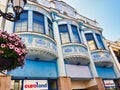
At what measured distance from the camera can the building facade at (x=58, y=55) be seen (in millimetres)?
9195

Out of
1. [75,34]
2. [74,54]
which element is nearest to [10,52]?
[74,54]

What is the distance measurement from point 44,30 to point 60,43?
1875mm

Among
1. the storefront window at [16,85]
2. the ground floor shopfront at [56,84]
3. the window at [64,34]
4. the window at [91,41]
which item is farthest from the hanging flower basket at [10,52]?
the window at [91,41]

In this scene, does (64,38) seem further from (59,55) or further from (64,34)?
→ (59,55)

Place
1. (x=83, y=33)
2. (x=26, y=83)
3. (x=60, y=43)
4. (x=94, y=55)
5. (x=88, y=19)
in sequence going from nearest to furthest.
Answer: (x=26, y=83), (x=60, y=43), (x=94, y=55), (x=83, y=33), (x=88, y=19)

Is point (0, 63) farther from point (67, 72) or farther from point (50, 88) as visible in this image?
point (67, 72)

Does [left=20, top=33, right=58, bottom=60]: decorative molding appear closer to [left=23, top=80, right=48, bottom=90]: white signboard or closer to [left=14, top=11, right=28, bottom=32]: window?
[left=14, top=11, right=28, bottom=32]: window

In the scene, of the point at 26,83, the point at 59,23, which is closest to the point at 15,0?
the point at 26,83

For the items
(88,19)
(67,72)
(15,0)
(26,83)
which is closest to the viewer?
(15,0)

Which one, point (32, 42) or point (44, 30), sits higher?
point (44, 30)

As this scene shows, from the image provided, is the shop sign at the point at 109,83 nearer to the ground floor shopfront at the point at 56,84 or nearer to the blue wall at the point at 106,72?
the ground floor shopfront at the point at 56,84

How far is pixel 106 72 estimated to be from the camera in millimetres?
13773

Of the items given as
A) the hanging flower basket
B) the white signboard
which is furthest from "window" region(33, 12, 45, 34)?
the hanging flower basket

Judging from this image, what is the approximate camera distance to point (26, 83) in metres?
8.81
